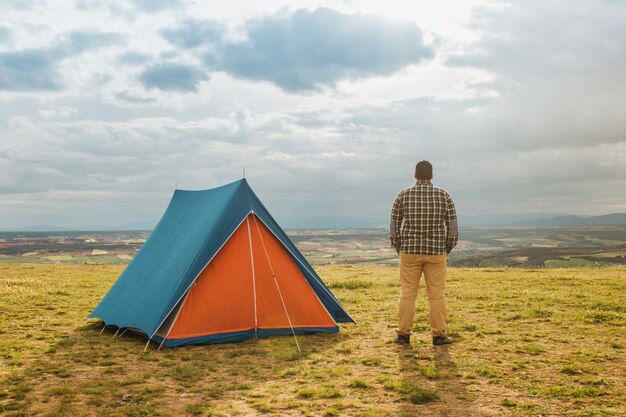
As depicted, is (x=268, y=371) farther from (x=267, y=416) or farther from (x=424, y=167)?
(x=424, y=167)

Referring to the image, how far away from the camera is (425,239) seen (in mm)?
9016

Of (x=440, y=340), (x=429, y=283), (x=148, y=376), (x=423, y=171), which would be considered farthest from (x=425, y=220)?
(x=148, y=376)

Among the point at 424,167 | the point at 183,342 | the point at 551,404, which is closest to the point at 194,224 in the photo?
the point at 183,342

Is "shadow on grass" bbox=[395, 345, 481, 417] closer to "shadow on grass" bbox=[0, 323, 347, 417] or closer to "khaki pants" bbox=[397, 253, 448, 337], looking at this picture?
"khaki pants" bbox=[397, 253, 448, 337]

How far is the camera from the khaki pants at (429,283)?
901 centimetres

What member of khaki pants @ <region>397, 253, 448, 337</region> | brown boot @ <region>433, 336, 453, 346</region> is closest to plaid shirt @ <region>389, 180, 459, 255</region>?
khaki pants @ <region>397, 253, 448, 337</region>

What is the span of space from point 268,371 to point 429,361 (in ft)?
8.56

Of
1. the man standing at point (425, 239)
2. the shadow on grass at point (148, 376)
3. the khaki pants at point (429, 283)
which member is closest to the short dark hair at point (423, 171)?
the man standing at point (425, 239)

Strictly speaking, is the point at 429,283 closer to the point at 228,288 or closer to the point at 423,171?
the point at 423,171

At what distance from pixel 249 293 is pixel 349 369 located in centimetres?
310

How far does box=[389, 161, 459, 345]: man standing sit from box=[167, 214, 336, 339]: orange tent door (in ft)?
7.67

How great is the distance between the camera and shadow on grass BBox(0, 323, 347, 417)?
6309mm

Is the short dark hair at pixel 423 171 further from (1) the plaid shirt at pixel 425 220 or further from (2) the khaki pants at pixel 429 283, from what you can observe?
(2) the khaki pants at pixel 429 283

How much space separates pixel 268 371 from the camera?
26.2ft
